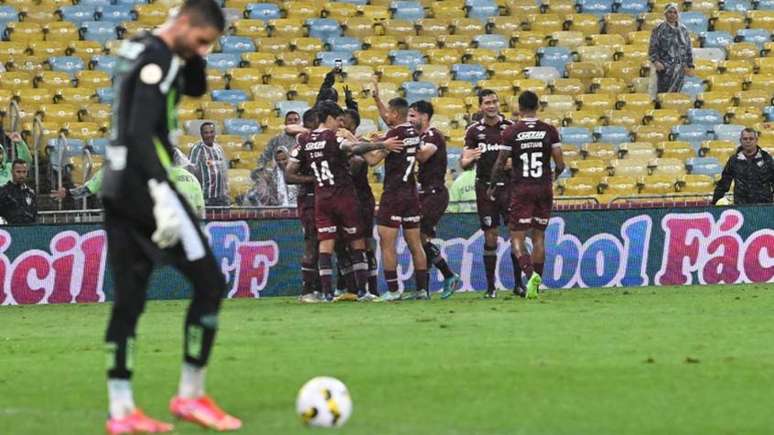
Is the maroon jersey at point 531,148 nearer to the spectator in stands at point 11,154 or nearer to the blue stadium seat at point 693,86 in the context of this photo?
the spectator in stands at point 11,154

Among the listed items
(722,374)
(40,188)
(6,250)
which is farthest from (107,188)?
(40,188)

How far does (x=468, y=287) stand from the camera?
23.3 m

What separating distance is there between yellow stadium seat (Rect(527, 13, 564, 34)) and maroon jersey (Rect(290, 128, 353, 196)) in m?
12.9

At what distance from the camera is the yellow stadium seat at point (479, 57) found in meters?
31.3

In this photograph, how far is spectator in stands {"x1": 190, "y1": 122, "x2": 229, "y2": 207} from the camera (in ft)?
77.8

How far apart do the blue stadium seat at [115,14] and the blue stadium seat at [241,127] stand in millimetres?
3274

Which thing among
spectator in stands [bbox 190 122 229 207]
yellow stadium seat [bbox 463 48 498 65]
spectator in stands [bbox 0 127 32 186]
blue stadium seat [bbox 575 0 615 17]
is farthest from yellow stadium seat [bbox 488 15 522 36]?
spectator in stands [bbox 0 127 32 186]

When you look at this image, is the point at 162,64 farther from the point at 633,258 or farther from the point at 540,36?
the point at 540,36

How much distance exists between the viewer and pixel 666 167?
29312 mm

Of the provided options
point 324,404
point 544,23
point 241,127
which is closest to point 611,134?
point 544,23

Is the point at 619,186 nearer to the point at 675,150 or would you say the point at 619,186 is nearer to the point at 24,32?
the point at 675,150

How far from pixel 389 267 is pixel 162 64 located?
11925 millimetres

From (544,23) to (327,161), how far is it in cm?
1329

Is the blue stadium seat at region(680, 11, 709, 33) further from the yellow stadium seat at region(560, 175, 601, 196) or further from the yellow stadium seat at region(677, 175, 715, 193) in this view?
the yellow stadium seat at region(560, 175, 601, 196)
